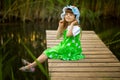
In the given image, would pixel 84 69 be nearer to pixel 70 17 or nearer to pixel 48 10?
pixel 70 17

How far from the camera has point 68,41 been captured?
11.9 feet

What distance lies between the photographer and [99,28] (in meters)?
6.45

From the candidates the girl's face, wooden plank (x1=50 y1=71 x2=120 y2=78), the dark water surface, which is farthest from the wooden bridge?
the girl's face

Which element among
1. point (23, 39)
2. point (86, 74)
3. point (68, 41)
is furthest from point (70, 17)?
point (23, 39)

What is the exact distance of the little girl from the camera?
3502 mm

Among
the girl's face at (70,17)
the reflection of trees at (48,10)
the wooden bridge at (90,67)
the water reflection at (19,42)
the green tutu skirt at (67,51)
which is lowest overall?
the water reflection at (19,42)

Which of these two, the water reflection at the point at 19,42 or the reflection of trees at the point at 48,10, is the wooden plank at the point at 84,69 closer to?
the water reflection at the point at 19,42

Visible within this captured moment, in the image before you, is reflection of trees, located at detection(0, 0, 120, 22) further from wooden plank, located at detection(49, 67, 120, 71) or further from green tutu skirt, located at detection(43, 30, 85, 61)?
wooden plank, located at detection(49, 67, 120, 71)

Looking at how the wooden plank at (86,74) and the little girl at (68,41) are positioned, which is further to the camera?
the little girl at (68,41)

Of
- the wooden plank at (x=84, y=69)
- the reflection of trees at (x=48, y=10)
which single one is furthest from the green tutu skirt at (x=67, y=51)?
the reflection of trees at (x=48, y=10)

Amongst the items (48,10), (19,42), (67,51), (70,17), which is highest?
(70,17)

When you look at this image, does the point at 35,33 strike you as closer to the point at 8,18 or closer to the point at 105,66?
the point at 8,18

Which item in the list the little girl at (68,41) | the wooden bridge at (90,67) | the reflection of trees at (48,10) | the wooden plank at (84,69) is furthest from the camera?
the reflection of trees at (48,10)

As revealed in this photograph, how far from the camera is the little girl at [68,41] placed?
3502mm
